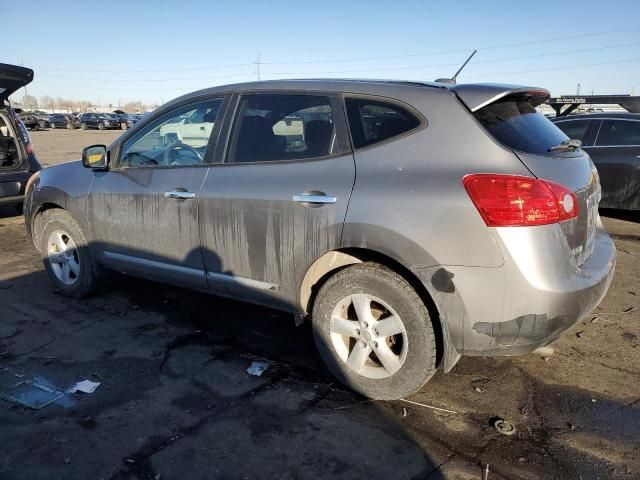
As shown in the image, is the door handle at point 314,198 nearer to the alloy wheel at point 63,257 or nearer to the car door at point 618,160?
the alloy wheel at point 63,257

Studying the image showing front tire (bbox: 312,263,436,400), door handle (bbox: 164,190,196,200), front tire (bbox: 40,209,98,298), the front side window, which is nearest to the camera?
front tire (bbox: 312,263,436,400)

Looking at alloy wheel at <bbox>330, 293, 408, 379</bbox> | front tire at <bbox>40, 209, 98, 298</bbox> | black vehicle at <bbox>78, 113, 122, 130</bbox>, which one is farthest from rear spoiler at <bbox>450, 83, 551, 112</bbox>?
black vehicle at <bbox>78, 113, 122, 130</bbox>

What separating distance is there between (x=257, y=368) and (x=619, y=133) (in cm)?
663

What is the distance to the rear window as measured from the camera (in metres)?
2.77

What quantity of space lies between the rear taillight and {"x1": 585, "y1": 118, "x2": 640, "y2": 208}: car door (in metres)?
5.52

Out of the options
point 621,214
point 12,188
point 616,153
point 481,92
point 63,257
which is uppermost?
point 481,92

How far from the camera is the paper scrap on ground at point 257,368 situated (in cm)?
339

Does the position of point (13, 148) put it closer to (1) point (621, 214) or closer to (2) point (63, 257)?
(2) point (63, 257)

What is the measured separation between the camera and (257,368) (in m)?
3.45

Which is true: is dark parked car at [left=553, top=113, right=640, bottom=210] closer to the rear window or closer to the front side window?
the rear window

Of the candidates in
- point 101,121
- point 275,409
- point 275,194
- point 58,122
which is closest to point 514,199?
point 275,194

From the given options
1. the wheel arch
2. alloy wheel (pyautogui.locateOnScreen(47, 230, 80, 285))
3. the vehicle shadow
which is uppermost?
the wheel arch

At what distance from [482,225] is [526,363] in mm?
1468

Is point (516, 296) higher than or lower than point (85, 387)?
higher
